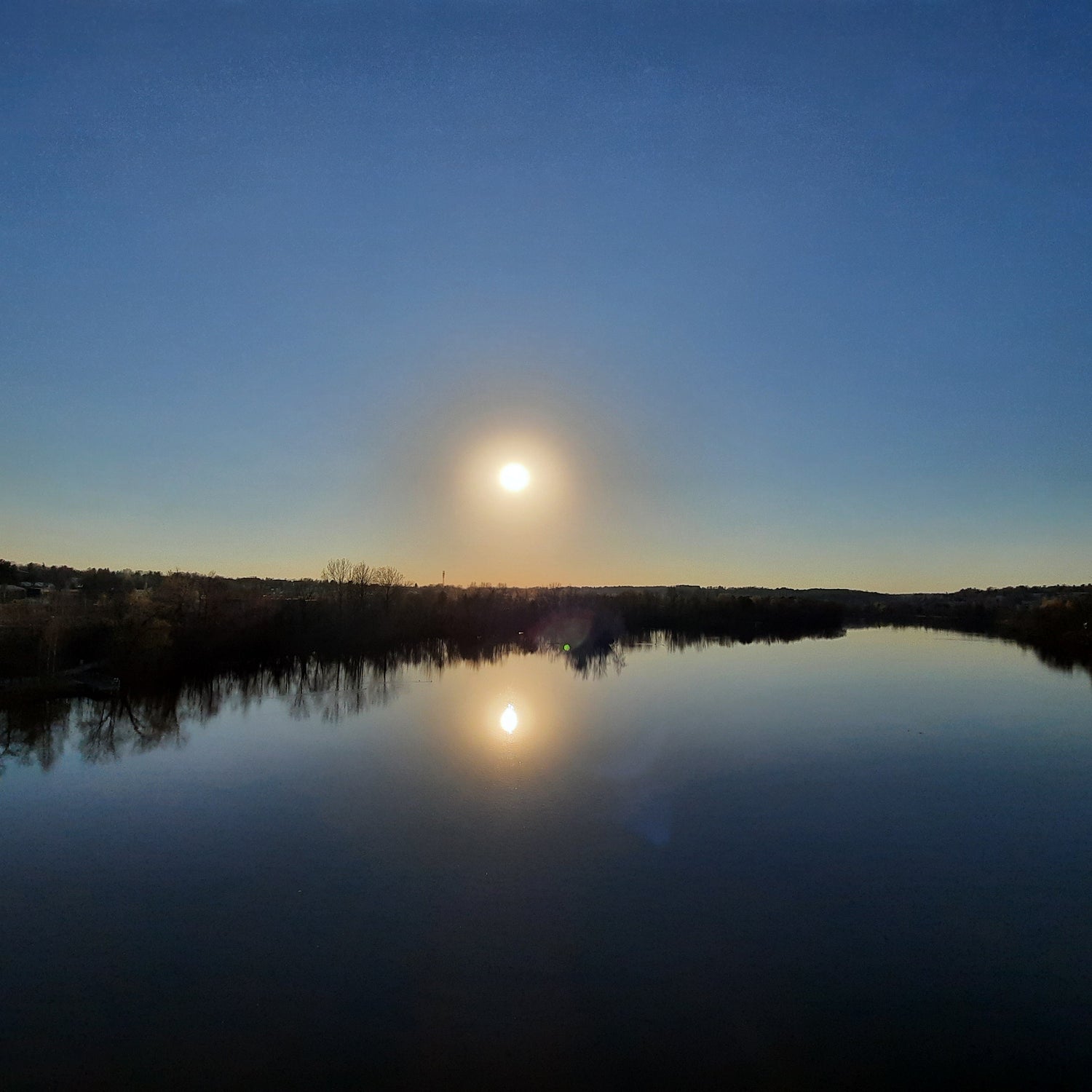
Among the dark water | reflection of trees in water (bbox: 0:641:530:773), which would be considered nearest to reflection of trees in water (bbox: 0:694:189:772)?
reflection of trees in water (bbox: 0:641:530:773)

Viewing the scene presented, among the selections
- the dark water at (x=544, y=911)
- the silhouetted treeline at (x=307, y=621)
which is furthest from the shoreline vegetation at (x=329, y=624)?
the dark water at (x=544, y=911)

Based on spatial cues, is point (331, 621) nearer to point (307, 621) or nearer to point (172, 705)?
point (307, 621)

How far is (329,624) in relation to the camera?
30453 millimetres

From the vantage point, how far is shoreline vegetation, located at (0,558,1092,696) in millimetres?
20344

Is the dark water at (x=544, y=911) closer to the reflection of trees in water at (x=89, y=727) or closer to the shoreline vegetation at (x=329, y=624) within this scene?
the reflection of trees in water at (x=89, y=727)

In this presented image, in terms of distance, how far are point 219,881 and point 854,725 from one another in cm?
1305

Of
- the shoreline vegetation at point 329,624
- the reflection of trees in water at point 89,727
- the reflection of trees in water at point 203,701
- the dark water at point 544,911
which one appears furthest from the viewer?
the shoreline vegetation at point 329,624

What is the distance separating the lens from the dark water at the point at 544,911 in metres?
4.89

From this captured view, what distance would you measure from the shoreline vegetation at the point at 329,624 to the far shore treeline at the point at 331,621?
0.06 metres

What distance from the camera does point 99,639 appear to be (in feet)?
68.7

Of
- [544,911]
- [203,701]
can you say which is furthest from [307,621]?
[544,911]

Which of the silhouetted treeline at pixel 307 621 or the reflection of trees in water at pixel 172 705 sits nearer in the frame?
the reflection of trees in water at pixel 172 705

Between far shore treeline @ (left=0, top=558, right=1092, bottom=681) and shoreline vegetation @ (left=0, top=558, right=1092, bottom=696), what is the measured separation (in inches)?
2.4

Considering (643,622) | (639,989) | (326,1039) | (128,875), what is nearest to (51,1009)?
(326,1039)
